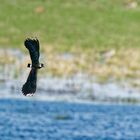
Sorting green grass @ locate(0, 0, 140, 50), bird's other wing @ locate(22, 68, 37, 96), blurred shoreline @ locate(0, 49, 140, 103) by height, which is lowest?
bird's other wing @ locate(22, 68, 37, 96)

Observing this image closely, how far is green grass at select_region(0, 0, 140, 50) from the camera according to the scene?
64.9m

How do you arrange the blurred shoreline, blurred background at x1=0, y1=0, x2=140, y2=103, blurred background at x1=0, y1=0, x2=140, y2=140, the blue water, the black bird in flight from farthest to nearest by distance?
blurred background at x1=0, y1=0, x2=140, y2=103, the blurred shoreline, blurred background at x1=0, y1=0, x2=140, y2=140, the blue water, the black bird in flight

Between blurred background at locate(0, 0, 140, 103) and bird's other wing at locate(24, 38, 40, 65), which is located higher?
blurred background at locate(0, 0, 140, 103)

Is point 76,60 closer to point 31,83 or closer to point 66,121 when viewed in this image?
point 66,121

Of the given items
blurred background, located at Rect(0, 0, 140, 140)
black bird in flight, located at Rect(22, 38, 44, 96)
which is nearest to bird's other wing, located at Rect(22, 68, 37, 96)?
black bird in flight, located at Rect(22, 38, 44, 96)

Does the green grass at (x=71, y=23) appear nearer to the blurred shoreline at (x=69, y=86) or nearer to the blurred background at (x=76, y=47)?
the blurred background at (x=76, y=47)

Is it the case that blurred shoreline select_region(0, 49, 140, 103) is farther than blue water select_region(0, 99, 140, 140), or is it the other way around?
blurred shoreline select_region(0, 49, 140, 103)

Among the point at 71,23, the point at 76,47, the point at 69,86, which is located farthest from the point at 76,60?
the point at 71,23

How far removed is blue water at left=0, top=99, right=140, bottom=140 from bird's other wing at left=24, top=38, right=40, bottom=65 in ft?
41.4

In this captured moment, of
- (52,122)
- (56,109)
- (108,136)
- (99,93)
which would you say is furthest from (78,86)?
(108,136)

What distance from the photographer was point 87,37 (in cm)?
6731

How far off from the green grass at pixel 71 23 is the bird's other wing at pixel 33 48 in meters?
43.8

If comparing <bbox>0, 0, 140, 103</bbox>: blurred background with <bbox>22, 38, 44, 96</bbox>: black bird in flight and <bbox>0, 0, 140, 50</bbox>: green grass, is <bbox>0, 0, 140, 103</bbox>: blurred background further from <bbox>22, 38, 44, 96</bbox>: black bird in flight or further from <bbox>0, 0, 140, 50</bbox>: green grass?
<bbox>22, 38, 44, 96</bbox>: black bird in flight

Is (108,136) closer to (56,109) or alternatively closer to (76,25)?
(56,109)
